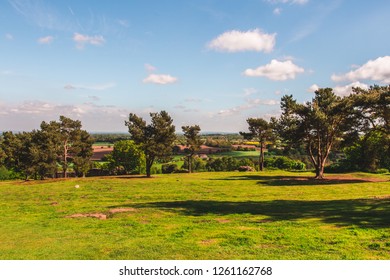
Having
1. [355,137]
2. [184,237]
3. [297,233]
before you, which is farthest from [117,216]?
[355,137]

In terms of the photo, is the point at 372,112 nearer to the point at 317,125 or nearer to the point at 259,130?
the point at 317,125

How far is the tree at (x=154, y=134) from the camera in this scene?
5734 centimetres

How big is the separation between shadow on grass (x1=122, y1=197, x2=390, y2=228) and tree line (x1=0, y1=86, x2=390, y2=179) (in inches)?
526

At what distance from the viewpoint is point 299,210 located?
22156 mm

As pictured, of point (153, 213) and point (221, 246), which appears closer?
point (221, 246)

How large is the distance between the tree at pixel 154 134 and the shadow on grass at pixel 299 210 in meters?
29.8

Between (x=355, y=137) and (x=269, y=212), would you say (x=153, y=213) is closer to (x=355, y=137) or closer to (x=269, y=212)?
(x=269, y=212)

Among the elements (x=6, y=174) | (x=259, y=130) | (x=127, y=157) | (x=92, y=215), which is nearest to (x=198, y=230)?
(x=92, y=215)

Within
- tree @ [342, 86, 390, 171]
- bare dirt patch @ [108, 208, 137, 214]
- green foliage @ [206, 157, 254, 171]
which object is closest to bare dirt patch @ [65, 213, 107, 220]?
bare dirt patch @ [108, 208, 137, 214]

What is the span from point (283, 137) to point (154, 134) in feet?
80.6

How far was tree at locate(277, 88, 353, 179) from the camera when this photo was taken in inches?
1789

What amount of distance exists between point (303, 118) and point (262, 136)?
2337 centimetres

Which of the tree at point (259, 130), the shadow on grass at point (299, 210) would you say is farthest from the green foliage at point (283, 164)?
the shadow on grass at point (299, 210)

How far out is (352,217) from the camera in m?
18.5
